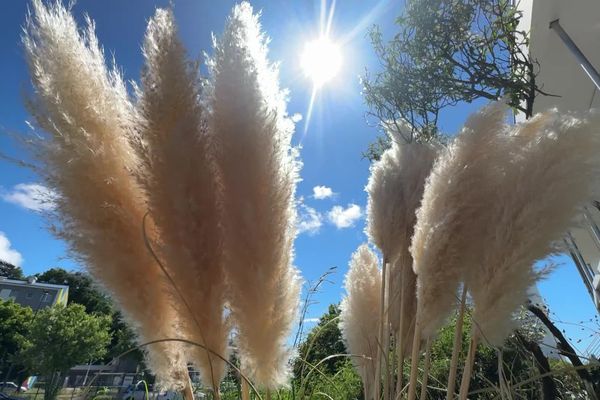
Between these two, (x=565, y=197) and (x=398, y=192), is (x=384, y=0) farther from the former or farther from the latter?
(x=565, y=197)

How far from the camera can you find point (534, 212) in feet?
2.82

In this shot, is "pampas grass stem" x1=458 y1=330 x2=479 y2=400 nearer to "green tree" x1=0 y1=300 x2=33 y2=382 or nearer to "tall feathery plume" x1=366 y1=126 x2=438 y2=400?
"tall feathery plume" x1=366 y1=126 x2=438 y2=400

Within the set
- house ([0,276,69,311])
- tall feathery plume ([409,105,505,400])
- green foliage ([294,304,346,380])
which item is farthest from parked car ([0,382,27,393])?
tall feathery plume ([409,105,505,400])

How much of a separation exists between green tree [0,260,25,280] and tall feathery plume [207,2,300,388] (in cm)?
5286

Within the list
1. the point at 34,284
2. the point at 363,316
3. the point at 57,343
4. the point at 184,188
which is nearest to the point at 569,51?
the point at 363,316

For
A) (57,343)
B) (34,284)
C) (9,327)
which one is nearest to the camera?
(57,343)

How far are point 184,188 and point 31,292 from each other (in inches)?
1795

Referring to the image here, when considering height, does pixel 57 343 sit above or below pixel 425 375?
above

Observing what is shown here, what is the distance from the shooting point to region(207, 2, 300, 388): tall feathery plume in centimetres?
94

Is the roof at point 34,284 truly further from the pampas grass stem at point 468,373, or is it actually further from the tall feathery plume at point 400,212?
the pampas grass stem at point 468,373

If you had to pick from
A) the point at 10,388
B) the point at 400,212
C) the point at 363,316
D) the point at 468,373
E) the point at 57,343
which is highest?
the point at 57,343

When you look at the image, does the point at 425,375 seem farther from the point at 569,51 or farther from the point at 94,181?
the point at 569,51

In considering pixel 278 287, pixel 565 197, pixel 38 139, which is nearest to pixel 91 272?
pixel 38 139

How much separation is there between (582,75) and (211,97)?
3.57 metres
